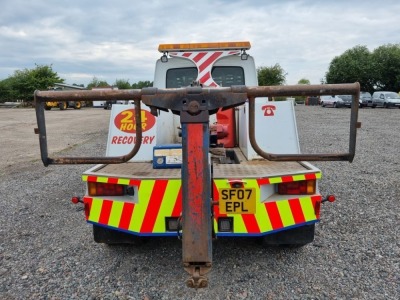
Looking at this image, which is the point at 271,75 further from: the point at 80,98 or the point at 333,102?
the point at 80,98

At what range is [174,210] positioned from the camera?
2.98m

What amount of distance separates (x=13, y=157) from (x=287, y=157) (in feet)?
31.5

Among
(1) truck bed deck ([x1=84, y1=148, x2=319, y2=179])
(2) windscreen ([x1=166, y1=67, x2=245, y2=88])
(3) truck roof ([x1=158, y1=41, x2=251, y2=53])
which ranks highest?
(3) truck roof ([x1=158, y1=41, x2=251, y2=53])

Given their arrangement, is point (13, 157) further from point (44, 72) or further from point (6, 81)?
point (6, 81)

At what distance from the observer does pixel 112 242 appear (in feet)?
11.1

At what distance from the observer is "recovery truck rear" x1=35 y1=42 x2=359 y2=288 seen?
2.03 m

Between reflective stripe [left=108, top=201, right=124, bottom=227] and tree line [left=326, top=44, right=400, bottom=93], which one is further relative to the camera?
tree line [left=326, top=44, right=400, bottom=93]

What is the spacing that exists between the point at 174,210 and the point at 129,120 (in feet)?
4.35

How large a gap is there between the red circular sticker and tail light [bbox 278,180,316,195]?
5.12 ft

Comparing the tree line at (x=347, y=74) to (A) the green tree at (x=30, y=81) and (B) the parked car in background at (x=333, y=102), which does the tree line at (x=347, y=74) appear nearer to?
(A) the green tree at (x=30, y=81)

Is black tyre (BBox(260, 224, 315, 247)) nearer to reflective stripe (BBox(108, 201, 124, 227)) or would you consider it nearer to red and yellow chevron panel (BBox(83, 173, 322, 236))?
red and yellow chevron panel (BBox(83, 173, 322, 236))

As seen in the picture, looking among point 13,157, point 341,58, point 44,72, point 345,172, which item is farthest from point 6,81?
point 345,172

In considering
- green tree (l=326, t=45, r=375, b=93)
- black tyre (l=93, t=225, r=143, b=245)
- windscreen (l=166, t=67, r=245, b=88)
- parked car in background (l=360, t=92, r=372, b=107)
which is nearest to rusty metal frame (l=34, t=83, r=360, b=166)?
black tyre (l=93, t=225, r=143, b=245)

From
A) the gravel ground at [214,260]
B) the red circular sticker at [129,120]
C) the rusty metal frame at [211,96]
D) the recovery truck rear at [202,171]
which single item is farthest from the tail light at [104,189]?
the rusty metal frame at [211,96]
